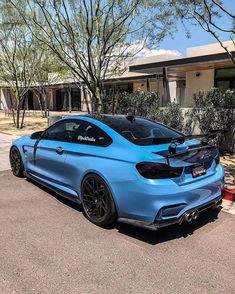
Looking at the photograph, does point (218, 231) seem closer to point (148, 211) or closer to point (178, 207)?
point (178, 207)

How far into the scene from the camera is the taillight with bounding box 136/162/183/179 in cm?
428

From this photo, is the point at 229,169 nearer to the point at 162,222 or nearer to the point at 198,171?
the point at 198,171

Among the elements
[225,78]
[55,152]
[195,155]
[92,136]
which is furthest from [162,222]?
[225,78]

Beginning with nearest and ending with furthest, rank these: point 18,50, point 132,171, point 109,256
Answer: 1. point 109,256
2. point 132,171
3. point 18,50

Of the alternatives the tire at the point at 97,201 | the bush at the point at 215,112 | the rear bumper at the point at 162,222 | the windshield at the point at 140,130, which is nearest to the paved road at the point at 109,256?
the tire at the point at 97,201

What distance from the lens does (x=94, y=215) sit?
499cm

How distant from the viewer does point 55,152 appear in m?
5.93

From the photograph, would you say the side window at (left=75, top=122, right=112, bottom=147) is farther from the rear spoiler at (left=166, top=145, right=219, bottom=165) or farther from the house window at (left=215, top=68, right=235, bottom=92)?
the house window at (left=215, top=68, right=235, bottom=92)

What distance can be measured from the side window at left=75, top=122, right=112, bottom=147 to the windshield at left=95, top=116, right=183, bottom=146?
18cm

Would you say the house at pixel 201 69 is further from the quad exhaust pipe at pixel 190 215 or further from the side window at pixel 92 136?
the quad exhaust pipe at pixel 190 215

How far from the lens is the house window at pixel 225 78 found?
19.2 m

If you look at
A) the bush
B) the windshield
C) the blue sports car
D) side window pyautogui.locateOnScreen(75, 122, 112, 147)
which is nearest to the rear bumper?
the blue sports car

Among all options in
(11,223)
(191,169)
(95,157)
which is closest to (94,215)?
(95,157)

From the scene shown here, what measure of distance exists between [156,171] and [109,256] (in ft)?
3.61
